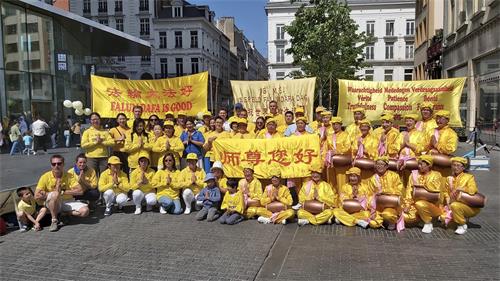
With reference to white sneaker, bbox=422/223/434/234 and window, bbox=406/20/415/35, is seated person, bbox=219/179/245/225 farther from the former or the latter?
window, bbox=406/20/415/35

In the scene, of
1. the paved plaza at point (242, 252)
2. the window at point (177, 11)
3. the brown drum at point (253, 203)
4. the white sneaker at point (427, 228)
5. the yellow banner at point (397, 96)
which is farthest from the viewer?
the window at point (177, 11)

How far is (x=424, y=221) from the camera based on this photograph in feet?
20.9

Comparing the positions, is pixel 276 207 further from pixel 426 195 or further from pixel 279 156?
pixel 426 195

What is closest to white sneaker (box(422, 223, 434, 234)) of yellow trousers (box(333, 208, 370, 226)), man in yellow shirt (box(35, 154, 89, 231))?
yellow trousers (box(333, 208, 370, 226))

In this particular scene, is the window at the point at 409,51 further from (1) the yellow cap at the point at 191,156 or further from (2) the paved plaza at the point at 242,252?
(1) the yellow cap at the point at 191,156

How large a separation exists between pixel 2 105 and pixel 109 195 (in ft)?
43.4

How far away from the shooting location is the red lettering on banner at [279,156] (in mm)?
7371

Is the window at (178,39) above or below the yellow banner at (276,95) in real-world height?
above

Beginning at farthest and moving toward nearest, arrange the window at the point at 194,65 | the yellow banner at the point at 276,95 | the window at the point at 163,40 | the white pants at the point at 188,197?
the window at the point at 194,65, the window at the point at 163,40, the yellow banner at the point at 276,95, the white pants at the point at 188,197

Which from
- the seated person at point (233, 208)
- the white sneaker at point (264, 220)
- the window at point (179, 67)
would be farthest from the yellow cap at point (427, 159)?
the window at point (179, 67)

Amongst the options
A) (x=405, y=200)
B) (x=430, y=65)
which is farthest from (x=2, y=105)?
(x=430, y=65)

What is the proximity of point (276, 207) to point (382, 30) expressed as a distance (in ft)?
206

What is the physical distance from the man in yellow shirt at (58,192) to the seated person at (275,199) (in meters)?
2.80

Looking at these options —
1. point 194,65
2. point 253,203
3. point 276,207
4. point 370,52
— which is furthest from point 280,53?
point 276,207
